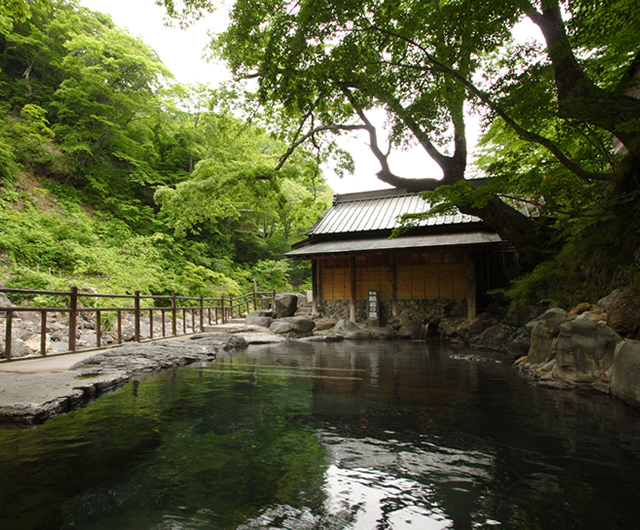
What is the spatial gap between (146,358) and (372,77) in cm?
753

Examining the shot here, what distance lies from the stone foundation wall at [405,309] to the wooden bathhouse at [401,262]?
0.10 ft

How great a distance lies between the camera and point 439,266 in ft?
42.0

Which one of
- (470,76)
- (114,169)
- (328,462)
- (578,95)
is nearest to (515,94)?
(578,95)

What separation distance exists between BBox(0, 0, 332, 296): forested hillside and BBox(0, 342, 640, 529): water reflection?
9.20m

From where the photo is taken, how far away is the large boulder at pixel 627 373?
363cm

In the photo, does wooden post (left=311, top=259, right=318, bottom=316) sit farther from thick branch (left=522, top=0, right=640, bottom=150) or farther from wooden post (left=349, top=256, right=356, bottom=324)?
thick branch (left=522, top=0, right=640, bottom=150)

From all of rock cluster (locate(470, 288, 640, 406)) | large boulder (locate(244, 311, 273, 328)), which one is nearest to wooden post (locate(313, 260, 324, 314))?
large boulder (locate(244, 311, 273, 328))

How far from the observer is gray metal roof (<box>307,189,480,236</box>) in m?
13.8

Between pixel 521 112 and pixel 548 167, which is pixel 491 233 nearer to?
pixel 548 167

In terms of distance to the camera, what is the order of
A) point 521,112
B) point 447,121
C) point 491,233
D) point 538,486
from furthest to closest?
1. point 491,233
2. point 447,121
3. point 521,112
4. point 538,486

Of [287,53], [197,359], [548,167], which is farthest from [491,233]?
[197,359]

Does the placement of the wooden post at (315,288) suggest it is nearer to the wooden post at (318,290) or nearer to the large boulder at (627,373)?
the wooden post at (318,290)

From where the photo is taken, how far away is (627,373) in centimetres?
383

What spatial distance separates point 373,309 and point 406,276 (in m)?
1.67
